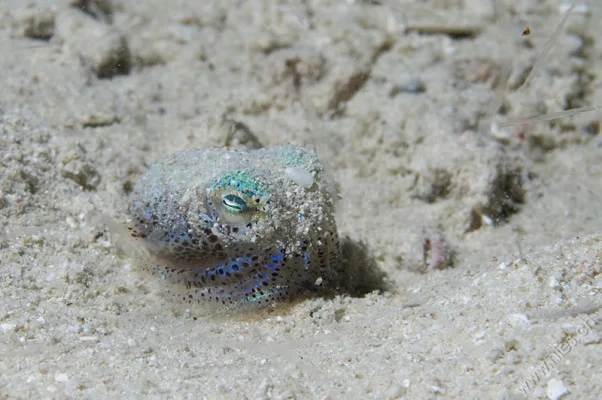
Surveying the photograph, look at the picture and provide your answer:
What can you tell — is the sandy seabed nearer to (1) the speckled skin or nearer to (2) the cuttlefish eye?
(1) the speckled skin

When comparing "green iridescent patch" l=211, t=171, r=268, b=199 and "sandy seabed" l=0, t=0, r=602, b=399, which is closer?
"sandy seabed" l=0, t=0, r=602, b=399

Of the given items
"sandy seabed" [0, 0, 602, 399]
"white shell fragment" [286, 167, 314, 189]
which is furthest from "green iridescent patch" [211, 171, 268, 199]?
"sandy seabed" [0, 0, 602, 399]

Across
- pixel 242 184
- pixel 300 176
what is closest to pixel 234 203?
pixel 242 184

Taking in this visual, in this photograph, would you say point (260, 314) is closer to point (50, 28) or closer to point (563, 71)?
point (50, 28)

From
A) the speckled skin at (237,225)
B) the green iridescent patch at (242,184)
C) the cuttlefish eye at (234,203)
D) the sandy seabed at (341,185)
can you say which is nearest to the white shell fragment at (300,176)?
the speckled skin at (237,225)

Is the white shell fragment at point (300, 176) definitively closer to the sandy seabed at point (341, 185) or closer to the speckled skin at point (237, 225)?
the speckled skin at point (237, 225)

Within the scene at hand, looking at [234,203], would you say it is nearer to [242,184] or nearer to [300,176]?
[242,184]
